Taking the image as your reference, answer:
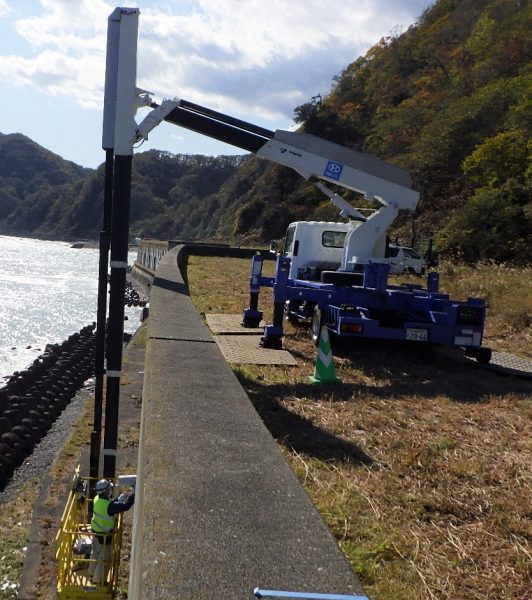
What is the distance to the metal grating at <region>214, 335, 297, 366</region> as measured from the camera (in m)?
8.89

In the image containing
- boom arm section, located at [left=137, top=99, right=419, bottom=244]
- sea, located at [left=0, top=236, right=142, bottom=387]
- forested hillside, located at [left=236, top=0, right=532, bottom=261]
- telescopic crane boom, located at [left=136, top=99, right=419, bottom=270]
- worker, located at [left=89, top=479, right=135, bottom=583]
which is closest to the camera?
worker, located at [left=89, top=479, right=135, bottom=583]

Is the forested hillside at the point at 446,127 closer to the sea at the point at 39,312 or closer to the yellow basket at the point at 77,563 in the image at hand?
the sea at the point at 39,312

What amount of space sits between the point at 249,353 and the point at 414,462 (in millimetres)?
4627

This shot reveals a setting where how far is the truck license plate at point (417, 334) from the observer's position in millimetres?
9102

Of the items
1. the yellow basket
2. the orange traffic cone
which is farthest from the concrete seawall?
the orange traffic cone

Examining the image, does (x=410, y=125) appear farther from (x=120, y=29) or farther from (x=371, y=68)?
(x=120, y=29)

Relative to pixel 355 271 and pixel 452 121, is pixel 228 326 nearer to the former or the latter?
pixel 355 271

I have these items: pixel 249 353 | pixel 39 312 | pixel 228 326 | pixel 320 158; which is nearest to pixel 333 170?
pixel 320 158

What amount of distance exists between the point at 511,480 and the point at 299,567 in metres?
2.71

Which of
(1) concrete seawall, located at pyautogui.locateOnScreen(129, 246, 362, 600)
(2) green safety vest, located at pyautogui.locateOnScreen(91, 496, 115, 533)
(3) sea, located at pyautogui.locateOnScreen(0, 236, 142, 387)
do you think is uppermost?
(1) concrete seawall, located at pyautogui.locateOnScreen(129, 246, 362, 600)

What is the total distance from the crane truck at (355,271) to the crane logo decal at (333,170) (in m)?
0.02

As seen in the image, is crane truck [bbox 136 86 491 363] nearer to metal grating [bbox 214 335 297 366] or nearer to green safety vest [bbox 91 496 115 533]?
metal grating [bbox 214 335 297 366]

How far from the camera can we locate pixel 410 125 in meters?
50.6

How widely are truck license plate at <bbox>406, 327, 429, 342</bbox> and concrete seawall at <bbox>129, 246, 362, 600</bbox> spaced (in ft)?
14.8
